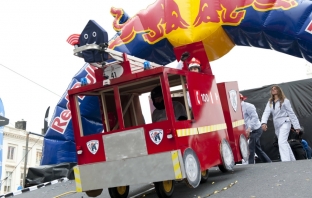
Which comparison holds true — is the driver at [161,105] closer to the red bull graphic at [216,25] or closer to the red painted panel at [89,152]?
the red painted panel at [89,152]

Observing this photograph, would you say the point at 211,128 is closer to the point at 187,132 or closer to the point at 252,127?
the point at 187,132

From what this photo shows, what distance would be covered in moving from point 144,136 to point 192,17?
426 centimetres

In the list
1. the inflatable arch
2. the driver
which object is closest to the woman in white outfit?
the inflatable arch

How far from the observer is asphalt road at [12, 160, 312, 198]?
4.23m

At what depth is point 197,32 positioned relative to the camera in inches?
311

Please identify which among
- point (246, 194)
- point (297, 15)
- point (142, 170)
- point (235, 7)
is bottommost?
point (246, 194)

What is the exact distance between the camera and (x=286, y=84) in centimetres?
991

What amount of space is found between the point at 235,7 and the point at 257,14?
494 mm

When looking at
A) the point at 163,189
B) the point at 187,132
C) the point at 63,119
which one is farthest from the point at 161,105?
the point at 63,119

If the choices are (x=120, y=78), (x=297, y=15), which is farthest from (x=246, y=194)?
(x=297, y=15)

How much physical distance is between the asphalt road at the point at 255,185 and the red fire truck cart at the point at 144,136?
0.30 m

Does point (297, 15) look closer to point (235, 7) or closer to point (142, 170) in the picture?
point (235, 7)

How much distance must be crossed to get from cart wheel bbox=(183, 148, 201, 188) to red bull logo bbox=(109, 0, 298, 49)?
3.90m

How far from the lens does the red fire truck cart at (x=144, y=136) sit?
436 centimetres
